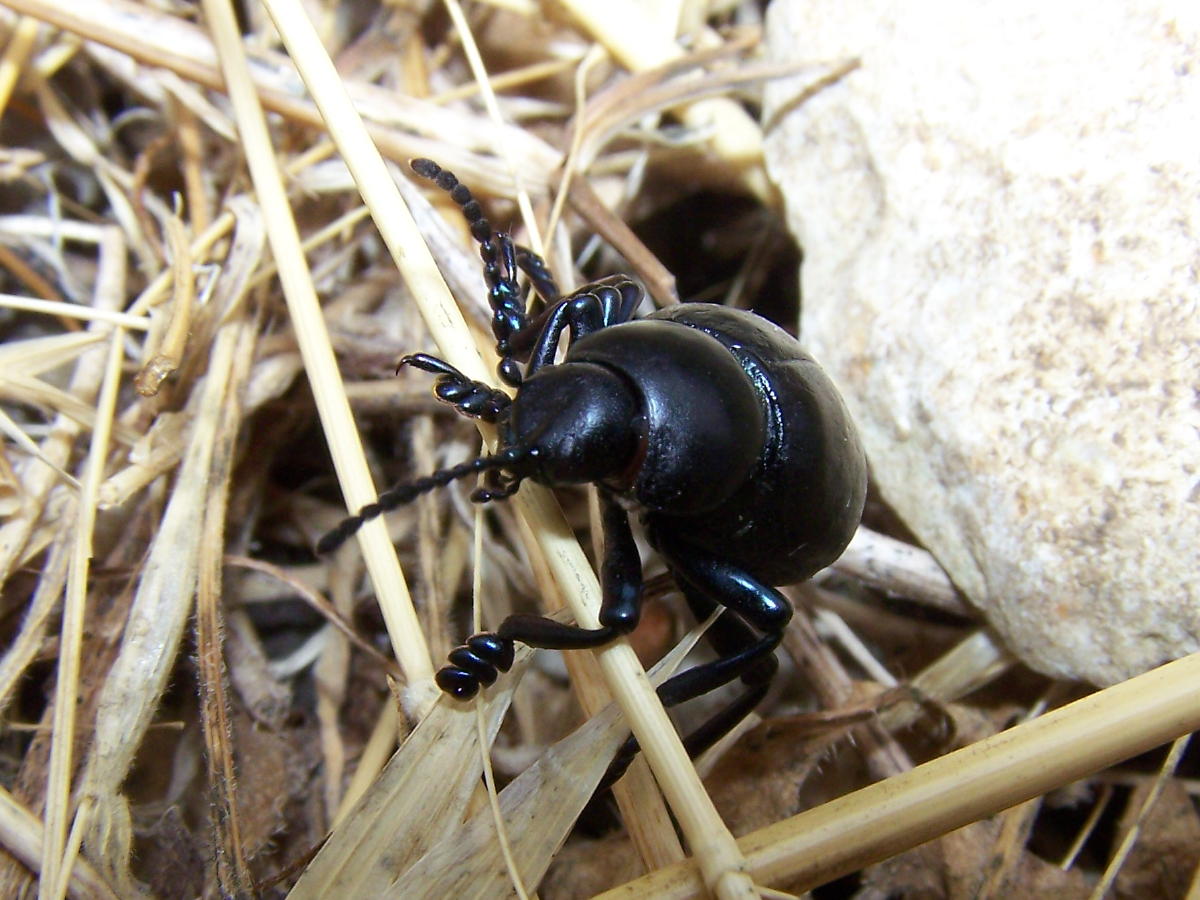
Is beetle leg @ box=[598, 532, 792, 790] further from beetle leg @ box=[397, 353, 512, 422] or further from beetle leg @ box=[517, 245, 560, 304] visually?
beetle leg @ box=[517, 245, 560, 304]

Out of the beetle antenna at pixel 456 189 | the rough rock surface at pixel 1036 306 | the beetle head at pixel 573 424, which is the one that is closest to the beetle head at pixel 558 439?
the beetle head at pixel 573 424

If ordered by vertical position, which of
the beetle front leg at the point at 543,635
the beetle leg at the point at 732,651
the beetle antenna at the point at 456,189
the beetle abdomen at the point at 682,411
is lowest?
the beetle leg at the point at 732,651

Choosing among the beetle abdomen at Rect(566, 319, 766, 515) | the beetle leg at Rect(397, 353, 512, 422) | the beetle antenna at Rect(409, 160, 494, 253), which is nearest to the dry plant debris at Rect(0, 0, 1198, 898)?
the beetle leg at Rect(397, 353, 512, 422)

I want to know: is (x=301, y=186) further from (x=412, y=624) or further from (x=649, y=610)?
(x=649, y=610)

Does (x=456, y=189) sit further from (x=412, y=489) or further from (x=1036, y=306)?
(x=1036, y=306)

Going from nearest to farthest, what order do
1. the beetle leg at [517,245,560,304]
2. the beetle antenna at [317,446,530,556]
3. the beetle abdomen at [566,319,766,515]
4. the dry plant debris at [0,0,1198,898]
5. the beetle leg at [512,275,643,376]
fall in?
the beetle antenna at [317,446,530,556] < the dry plant debris at [0,0,1198,898] < the beetle abdomen at [566,319,766,515] < the beetle leg at [512,275,643,376] < the beetle leg at [517,245,560,304]

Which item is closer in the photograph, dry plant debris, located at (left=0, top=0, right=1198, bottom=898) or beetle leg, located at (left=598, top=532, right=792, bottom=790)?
dry plant debris, located at (left=0, top=0, right=1198, bottom=898)

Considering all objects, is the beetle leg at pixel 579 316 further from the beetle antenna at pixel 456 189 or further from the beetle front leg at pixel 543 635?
the beetle front leg at pixel 543 635
